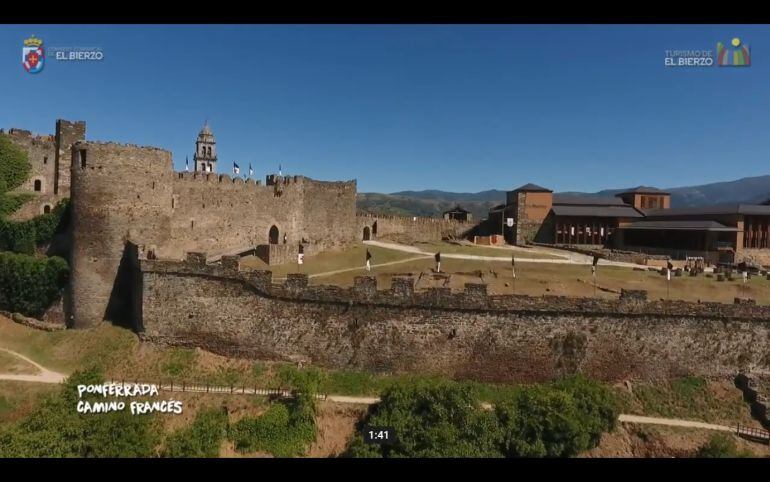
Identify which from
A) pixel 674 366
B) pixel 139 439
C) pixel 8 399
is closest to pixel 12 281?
pixel 8 399

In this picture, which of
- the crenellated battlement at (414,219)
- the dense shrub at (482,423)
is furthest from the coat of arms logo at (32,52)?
the crenellated battlement at (414,219)

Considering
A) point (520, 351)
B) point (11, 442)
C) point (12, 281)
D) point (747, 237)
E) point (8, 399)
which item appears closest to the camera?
point (11, 442)

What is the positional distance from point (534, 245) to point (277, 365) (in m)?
34.6

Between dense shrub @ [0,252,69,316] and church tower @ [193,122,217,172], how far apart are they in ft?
Result: 173

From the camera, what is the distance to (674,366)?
22.4 metres

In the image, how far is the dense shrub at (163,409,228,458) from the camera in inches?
714

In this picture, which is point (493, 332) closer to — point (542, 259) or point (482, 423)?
point (482, 423)

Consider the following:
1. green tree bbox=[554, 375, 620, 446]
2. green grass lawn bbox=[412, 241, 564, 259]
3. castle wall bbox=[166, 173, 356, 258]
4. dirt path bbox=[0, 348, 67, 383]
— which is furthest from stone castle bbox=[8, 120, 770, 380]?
green grass lawn bbox=[412, 241, 564, 259]

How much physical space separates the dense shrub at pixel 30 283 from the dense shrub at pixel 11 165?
24.5 ft

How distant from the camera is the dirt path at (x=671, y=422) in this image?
2016cm

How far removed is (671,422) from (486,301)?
29.4 feet

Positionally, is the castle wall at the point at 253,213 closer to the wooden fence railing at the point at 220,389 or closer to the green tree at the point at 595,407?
the wooden fence railing at the point at 220,389
